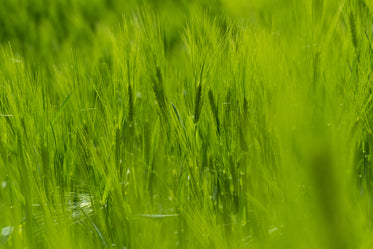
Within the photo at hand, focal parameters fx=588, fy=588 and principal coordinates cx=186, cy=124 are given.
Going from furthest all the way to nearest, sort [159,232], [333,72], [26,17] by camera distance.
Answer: [26,17], [159,232], [333,72]

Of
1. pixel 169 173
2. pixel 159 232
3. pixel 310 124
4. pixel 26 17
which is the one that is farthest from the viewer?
pixel 26 17

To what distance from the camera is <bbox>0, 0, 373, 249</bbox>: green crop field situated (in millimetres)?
500

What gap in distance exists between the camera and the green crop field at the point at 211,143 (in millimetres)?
500

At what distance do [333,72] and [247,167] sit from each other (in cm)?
18

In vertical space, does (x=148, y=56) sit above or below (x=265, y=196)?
above

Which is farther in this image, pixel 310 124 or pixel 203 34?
pixel 203 34

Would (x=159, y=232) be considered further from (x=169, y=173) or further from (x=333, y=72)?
(x=333, y=72)

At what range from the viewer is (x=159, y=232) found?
2.31 ft

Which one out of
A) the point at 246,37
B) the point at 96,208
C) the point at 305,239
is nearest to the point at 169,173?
the point at 96,208

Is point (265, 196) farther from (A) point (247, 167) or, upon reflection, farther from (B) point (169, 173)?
(B) point (169, 173)

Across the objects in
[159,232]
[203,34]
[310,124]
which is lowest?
[159,232]

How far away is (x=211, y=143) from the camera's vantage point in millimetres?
793

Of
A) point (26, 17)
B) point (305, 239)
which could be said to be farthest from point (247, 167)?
point (26, 17)

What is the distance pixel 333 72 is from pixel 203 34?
0.25 meters
